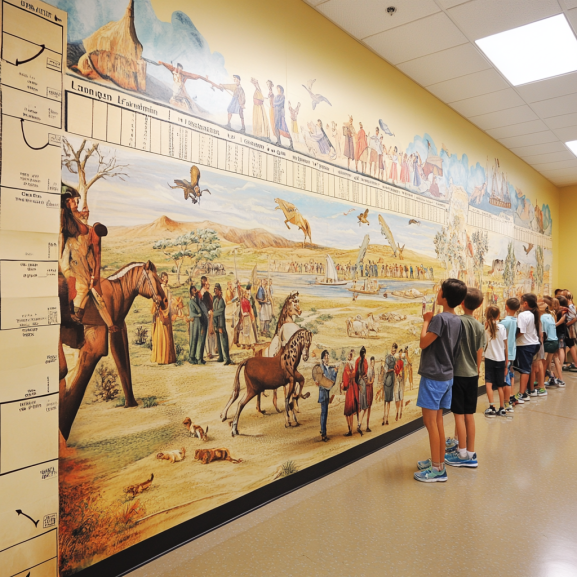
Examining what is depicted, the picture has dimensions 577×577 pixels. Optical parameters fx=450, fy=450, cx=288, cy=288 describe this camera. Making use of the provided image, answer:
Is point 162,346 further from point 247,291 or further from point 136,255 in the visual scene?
point 247,291

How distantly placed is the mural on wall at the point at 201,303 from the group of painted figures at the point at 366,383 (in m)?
0.02

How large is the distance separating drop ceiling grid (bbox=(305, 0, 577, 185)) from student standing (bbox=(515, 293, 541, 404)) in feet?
8.35

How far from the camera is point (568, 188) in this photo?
1035 centimetres

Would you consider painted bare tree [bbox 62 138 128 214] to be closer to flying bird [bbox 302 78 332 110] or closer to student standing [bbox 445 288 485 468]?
flying bird [bbox 302 78 332 110]

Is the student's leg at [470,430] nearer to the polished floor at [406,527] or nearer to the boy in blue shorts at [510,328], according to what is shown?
the polished floor at [406,527]

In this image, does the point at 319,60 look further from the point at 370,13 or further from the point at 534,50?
the point at 534,50

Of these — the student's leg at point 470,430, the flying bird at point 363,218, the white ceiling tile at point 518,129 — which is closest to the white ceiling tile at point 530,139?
the white ceiling tile at point 518,129

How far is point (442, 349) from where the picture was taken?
3607 millimetres

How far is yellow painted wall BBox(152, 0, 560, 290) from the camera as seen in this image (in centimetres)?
298

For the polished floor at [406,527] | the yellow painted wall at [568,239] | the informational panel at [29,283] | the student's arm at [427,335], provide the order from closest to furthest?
the informational panel at [29,283] < the polished floor at [406,527] < the student's arm at [427,335] < the yellow painted wall at [568,239]

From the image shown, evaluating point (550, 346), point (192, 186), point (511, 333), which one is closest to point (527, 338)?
point (511, 333)

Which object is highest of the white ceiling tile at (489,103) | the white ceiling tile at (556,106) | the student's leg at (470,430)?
the white ceiling tile at (489,103)

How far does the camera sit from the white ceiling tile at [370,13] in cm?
372

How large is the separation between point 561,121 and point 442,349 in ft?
16.0
